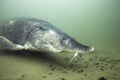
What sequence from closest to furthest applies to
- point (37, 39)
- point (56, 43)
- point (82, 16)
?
point (56, 43) → point (37, 39) → point (82, 16)

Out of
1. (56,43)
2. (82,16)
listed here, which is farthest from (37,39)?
(82,16)

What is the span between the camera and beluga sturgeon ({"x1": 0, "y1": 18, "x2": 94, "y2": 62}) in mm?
3471

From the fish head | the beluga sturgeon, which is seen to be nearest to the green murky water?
the beluga sturgeon

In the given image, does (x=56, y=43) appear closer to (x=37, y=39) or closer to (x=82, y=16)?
(x=37, y=39)

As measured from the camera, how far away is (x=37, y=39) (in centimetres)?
373

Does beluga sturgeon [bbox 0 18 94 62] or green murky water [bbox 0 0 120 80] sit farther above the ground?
green murky water [bbox 0 0 120 80]

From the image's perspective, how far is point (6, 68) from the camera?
3295mm

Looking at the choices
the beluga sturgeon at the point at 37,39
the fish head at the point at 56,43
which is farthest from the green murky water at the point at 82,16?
the fish head at the point at 56,43

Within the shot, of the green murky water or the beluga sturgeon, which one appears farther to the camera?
the green murky water

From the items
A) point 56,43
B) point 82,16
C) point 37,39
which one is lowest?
point 56,43

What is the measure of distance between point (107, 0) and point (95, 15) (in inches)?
16.8

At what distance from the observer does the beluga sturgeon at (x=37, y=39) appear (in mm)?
3471

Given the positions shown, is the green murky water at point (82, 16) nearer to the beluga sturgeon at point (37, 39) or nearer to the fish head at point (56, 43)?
the beluga sturgeon at point (37, 39)

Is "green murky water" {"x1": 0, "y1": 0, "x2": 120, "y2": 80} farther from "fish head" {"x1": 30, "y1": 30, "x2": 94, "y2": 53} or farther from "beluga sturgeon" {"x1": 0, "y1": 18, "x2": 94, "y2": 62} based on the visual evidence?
"fish head" {"x1": 30, "y1": 30, "x2": 94, "y2": 53}
